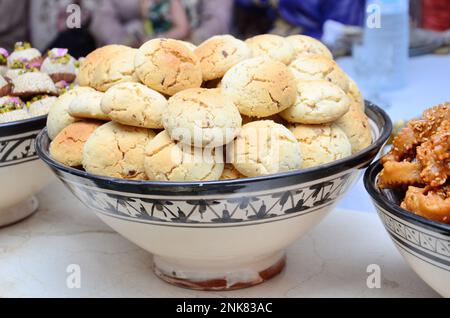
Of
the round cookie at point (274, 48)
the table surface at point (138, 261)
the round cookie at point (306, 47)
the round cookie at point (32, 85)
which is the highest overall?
the round cookie at point (274, 48)

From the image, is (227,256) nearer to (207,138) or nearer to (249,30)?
(207,138)

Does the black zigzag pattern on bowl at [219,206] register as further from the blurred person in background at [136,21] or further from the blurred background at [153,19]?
the blurred person in background at [136,21]

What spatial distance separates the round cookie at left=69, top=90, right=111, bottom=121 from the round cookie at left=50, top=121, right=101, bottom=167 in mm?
14

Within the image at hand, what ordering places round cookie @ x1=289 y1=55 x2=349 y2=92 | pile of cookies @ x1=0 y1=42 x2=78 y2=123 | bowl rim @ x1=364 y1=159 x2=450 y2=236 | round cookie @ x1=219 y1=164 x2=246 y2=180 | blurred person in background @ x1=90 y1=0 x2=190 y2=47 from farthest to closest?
blurred person in background @ x1=90 y1=0 x2=190 y2=47
pile of cookies @ x1=0 y1=42 x2=78 y2=123
round cookie @ x1=289 y1=55 x2=349 y2=92
round cookie @ x1=219 y1=164 x2=246 y2=180
bowl rim @ x1=364 y1=159 x2=450 y2=236

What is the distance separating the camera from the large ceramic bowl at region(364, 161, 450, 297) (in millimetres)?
581

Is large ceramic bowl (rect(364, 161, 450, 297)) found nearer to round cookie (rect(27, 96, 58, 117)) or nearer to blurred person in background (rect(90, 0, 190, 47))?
round cookie (rect(27, 96, 58, 117))

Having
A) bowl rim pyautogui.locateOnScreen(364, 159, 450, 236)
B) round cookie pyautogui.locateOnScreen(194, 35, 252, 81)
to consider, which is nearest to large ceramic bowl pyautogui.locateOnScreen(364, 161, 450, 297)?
bowl rim pyautogui.locateOnScreen(364, 159, 450, 236)

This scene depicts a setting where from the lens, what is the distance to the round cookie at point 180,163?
649 millimetres

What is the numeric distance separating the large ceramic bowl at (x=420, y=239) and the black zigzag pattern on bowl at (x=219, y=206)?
6 cm

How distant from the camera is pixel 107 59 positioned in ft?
2.61

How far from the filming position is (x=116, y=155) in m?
0.70

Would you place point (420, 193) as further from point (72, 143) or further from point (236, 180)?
point (72, 143)

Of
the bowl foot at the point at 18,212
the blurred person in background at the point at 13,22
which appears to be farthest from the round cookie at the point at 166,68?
the blurred person in background at the point at 13,22
